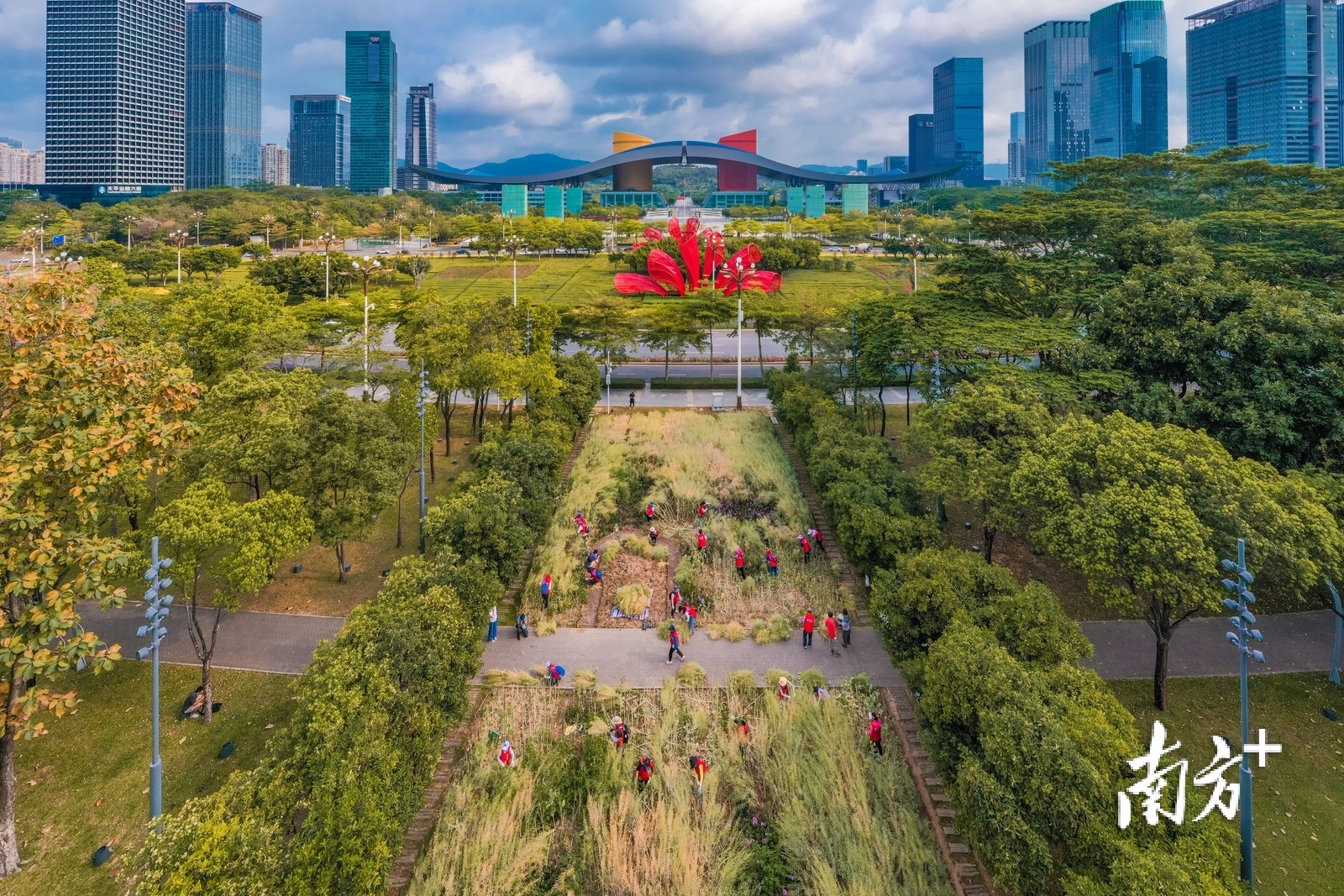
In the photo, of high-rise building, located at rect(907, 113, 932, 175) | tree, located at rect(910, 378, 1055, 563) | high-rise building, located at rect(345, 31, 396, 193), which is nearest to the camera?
tree, located at rect(910, 378, 1055, 563)

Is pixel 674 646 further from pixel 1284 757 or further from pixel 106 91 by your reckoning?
pixel 106 91

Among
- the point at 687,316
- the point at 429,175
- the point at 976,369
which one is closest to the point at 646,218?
the point at 429,175

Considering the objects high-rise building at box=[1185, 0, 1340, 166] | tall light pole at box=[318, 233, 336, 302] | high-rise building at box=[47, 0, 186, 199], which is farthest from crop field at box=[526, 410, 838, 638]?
high-rise building at box=[47, 0, 186, 199]

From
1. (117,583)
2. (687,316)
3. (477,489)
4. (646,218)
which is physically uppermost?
(646,218)

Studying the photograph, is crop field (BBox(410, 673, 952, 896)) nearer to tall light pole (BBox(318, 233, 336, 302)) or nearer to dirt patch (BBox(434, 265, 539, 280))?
tall light pole (BBox(318, 233, 336, 302))

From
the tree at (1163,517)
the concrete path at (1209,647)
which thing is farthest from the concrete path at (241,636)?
the concrete path at (1209,647)

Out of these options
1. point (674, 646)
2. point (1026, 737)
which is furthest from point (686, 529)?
point (1026, 737)

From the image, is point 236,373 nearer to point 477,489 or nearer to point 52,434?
point 477,489
